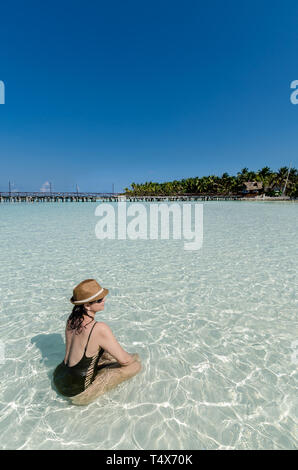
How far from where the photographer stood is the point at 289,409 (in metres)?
2.48

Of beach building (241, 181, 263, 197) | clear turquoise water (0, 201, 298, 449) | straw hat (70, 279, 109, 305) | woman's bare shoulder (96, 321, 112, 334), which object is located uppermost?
beach building (241, 181, 263, 197)

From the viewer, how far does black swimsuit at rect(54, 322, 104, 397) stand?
7.54 feet

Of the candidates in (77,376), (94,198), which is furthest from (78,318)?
(94,198)

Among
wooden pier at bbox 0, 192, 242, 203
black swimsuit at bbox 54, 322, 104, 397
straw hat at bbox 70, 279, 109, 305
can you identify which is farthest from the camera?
wooden pier at bbox 0, 192, 242, 203

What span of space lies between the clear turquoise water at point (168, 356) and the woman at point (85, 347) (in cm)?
21

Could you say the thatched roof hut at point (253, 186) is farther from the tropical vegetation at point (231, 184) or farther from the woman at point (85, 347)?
the woman at point (85, 347)

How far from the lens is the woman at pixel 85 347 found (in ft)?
7.34

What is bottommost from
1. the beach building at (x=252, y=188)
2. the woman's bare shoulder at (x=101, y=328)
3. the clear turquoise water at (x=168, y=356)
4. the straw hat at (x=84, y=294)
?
the clear turquoise water at (x=168, y=356)

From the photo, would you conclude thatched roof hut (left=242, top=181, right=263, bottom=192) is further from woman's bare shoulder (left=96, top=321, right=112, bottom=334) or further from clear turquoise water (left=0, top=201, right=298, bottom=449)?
woman's bare shoulder (left=96, top=321, right=112, bottom=334)

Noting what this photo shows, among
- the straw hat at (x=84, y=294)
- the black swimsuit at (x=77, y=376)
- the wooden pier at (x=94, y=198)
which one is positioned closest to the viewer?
the straw hat at (x=84, y=294)

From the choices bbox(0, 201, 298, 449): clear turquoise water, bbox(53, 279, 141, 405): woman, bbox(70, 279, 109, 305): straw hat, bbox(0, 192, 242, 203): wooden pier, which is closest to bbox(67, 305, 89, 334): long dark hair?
bbox(53, 279, 141, 405): woman

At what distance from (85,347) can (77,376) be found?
1.12 feet

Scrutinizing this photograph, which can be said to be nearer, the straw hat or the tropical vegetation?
the straw hat

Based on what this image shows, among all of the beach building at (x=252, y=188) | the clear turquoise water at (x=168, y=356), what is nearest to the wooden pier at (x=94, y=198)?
the beach building at (x=252, y=188)
